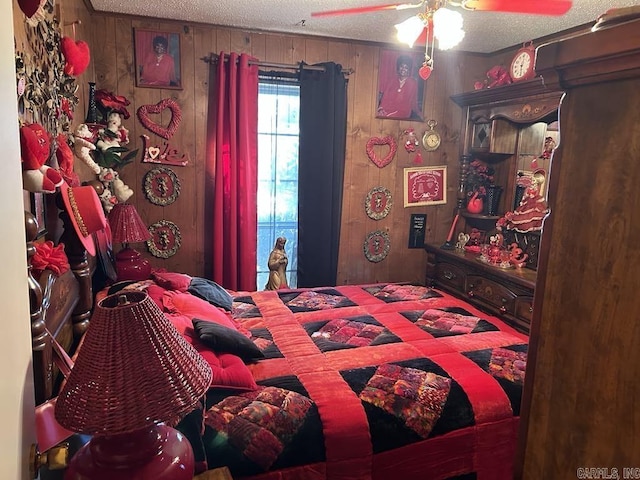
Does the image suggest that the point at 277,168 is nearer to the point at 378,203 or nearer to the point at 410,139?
the point at 378,203

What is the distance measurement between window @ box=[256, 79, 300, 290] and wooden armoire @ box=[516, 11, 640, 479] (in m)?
2.97

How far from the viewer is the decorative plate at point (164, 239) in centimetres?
339

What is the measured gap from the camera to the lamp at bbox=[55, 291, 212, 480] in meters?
0.89

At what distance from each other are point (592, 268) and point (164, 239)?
3.15m

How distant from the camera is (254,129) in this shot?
134 inches

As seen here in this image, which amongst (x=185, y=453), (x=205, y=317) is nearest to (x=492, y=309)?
(x=205, y=317)

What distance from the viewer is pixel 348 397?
177 cm

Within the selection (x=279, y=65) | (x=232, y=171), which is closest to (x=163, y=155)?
(x=232, y=171)

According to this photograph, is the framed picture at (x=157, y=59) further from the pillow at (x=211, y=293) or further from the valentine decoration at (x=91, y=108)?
the pillow at (x=211, y=293)

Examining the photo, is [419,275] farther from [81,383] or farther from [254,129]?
[81,383]

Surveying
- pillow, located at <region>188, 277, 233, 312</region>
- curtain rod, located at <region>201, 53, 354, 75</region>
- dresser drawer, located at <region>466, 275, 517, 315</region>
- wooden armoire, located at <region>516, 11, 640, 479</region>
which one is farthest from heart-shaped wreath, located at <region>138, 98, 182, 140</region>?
wooden armoire, located at <region>516, 11, 640, 479</region>

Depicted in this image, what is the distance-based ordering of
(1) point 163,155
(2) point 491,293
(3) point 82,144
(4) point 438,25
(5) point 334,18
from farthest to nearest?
(1) point 163,155 → (2) point 491,293 → (5) point 334,18 → (3) point 82,144 → (4) point 438,25

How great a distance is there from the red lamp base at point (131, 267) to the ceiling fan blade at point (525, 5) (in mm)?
2213

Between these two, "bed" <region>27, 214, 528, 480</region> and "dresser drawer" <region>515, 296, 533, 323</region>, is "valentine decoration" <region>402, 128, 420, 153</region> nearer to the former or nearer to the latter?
"dresser drawer" <region>515, 296, 533, 323</region>
